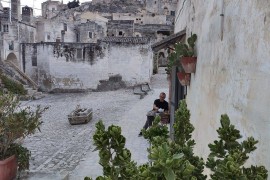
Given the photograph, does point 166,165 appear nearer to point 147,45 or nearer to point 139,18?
point 147,45

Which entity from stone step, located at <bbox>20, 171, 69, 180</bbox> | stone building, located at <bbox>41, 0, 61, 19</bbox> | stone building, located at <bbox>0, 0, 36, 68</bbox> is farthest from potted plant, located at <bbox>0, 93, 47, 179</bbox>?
stone building, located at <bbox>41, 0, 61, 19</bbox>

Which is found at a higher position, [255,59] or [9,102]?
[255,59]

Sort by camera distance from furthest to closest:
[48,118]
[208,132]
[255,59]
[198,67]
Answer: [48,118], [198,67], [208,132], [255,59]

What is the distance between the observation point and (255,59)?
2889 millimetres

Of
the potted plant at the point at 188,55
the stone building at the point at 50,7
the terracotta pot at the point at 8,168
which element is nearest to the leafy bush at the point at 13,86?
the terracotta pot at the point at 8,168

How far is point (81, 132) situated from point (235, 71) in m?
9.93

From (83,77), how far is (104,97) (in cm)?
383

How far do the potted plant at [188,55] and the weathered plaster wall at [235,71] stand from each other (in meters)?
0.20

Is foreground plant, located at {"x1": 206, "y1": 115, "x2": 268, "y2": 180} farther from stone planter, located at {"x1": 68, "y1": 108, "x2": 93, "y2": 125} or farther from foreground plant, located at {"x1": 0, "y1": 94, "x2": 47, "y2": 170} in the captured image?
stone planter, located at {"x1": 68, "y1": 108, "x2": 93, "y2": 125}

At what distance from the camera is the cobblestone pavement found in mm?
8562

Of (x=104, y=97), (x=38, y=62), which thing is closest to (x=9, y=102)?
(x=104, y=97)

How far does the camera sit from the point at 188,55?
598cm

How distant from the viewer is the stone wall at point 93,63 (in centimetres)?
2569

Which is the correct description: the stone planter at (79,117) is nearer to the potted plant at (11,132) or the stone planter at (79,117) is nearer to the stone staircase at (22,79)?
the potted plant at (11,132)
